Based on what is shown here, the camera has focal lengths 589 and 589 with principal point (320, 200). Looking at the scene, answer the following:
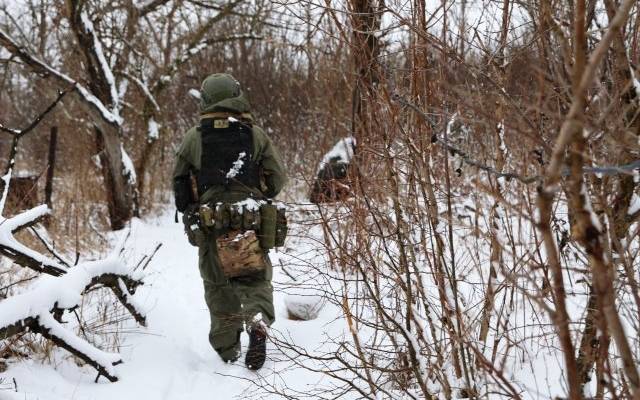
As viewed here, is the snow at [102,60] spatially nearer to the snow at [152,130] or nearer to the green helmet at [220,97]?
the snow at [152,130]

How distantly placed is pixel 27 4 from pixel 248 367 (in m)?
8.18

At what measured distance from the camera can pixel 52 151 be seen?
6027mm

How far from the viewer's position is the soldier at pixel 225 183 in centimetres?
351

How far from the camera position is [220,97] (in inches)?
141

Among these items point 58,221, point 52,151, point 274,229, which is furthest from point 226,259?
point 58,221

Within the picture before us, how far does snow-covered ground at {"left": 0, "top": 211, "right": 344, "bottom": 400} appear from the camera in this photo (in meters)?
2.80

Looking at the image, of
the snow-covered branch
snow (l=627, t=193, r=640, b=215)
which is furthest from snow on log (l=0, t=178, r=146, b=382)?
the snow-covered branch

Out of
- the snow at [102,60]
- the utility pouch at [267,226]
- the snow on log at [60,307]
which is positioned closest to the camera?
the snow on log at [60,307]

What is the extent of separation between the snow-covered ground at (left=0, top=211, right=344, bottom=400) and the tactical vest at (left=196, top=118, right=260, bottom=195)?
1.97 feet

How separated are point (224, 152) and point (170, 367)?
1269 mm

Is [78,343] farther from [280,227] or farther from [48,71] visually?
[48,71]

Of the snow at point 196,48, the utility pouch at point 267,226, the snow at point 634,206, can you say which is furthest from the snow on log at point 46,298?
the snow at point 196,48

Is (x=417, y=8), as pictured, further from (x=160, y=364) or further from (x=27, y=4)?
(x=27, y=4)

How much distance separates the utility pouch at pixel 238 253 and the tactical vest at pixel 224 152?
1.02 feet
